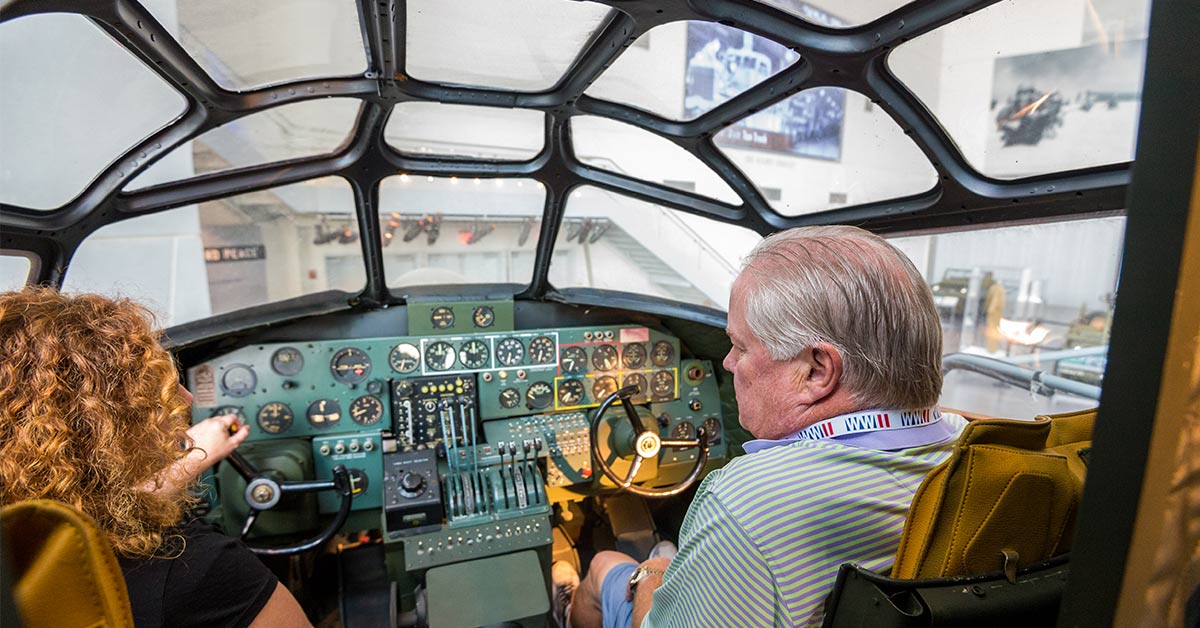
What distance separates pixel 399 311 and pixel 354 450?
2.83ft

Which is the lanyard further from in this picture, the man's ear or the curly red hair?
the curly red hair

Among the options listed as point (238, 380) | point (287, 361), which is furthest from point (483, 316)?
point (238, 380)

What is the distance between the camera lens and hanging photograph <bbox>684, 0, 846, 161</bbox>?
200cm

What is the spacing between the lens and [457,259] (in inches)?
144

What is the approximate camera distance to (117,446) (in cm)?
99

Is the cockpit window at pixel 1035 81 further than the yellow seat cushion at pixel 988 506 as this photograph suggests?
Yes

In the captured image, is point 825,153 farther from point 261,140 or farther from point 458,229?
point 261,140

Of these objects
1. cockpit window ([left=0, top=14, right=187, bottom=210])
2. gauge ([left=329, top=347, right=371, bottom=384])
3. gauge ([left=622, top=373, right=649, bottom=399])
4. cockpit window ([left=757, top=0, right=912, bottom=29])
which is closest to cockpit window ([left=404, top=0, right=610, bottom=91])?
cockpit window ([left=757, top=0, right=912, bottom=29])

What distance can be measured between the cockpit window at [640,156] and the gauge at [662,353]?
3.26ft

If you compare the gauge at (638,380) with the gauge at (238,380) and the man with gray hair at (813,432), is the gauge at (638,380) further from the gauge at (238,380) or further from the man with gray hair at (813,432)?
the man with gray hair at (813,432)

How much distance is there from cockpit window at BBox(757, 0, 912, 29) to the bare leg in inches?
72.4

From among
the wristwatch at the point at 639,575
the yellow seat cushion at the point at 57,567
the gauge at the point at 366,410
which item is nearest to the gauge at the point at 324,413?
the gauge at the point at 366,410

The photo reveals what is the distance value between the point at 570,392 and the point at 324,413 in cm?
135

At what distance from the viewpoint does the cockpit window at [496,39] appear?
1883mm
